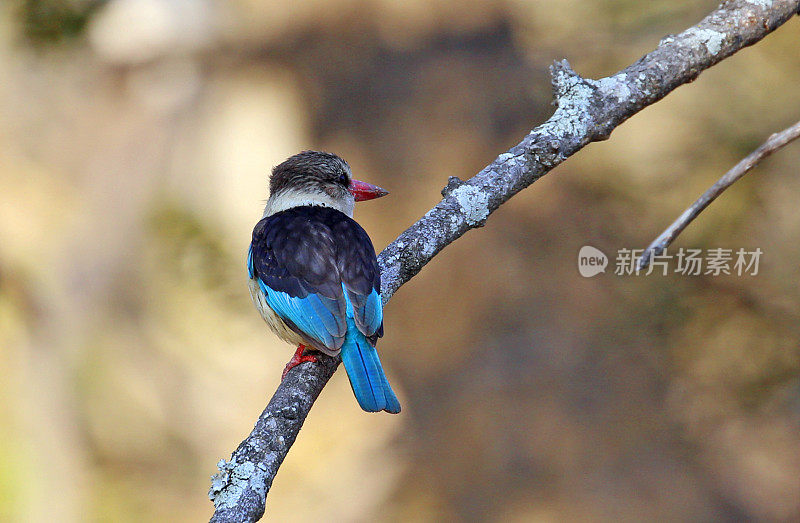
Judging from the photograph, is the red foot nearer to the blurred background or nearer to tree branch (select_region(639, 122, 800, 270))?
tree branch (select_region(639, 122, 800, 270))

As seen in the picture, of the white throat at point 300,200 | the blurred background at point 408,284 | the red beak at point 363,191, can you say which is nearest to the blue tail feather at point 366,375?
the white throat at point 300,200

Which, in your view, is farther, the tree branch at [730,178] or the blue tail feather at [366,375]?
the blue tail feather at [366,375]

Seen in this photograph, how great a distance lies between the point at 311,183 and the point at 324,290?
663 millimetres

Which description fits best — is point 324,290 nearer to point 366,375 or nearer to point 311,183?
point 366,375

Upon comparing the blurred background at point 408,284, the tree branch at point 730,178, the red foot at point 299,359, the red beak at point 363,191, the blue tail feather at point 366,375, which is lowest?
the tree branch at point 730,178

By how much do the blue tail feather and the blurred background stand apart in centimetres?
272

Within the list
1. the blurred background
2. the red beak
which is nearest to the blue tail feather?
the red beak

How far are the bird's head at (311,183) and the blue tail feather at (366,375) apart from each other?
76 cm

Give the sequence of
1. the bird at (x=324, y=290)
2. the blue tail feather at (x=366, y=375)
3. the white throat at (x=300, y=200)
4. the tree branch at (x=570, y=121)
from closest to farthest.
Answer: the blue tail feather at (x=366, y=375) → the bird at (x=324, y=290) → the tree branch at (x=570, y=121) → the white throat at (x=300, y=200)

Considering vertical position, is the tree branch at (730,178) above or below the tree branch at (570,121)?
below

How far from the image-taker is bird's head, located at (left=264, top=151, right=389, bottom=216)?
295cm

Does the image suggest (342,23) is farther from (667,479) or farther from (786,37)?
(667,479)

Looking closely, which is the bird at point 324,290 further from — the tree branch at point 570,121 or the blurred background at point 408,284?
the blurred background at point 408,284

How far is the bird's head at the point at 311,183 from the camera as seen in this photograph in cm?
295
